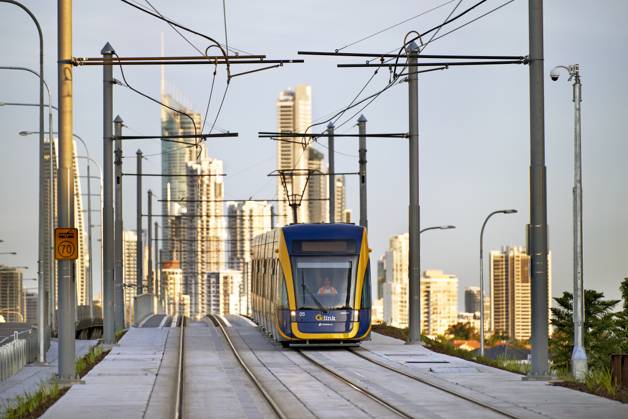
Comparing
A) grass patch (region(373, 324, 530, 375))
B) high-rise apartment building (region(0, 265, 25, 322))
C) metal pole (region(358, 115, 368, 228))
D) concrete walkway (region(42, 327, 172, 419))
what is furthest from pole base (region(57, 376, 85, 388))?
high-rise apartment building (region(0, 265, 25, 322))

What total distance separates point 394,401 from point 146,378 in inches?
284

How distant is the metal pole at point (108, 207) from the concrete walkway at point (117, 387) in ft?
3.12

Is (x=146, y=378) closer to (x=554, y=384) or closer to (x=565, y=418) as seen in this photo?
(x=554, y=384)

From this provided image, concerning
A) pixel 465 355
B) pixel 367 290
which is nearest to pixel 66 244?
pixel 367 290

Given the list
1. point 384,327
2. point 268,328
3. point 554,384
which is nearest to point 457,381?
point 554,384

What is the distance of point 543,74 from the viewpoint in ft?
88.7

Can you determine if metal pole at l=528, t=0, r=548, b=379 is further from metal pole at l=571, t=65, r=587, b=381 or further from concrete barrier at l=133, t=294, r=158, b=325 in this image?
concrete barrier at l=133, t=294, r=158, b=325

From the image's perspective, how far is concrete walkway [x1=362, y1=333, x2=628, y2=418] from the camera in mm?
21375

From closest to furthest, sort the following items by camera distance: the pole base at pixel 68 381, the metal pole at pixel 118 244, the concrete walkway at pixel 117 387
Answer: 1. the concrete walkway at pixel 117 387
2. the pole base at pixel 68 381
3. the metal pole at pixel 118 244

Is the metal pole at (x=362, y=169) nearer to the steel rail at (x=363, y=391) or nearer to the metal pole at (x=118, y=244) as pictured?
the metal pole at (x=118, y=244)

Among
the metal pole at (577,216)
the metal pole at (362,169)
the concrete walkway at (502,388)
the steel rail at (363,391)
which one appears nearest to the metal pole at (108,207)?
the concrete walkway at (502,388)

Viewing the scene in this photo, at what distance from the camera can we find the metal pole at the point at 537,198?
1061 inches

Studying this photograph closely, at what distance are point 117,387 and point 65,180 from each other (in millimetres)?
4051

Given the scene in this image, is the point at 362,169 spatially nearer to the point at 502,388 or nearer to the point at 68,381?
the point at 68,381
